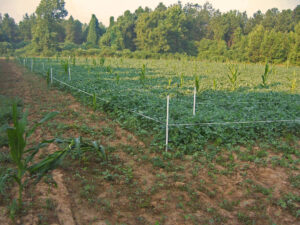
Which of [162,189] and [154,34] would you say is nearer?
[162,189]

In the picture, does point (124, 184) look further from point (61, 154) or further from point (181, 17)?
point (181, 17)

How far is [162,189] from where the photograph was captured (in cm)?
334

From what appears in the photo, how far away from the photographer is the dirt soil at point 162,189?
2760mm

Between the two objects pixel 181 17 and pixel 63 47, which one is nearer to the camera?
pixel 63 47

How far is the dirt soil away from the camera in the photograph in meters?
2.76

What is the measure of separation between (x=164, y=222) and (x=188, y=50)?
50254mm

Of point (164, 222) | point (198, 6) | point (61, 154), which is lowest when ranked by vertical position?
point (164, 222)

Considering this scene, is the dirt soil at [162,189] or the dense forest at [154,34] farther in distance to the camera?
the dense forest at [154,34]

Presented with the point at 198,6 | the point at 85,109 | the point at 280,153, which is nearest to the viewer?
the point at 280,153

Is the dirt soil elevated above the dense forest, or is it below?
below

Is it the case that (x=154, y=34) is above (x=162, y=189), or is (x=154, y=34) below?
above

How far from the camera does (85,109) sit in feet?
24.1

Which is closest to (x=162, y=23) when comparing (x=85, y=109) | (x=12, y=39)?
(x=12, y=39)

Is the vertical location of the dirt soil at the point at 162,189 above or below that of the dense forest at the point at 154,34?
below
